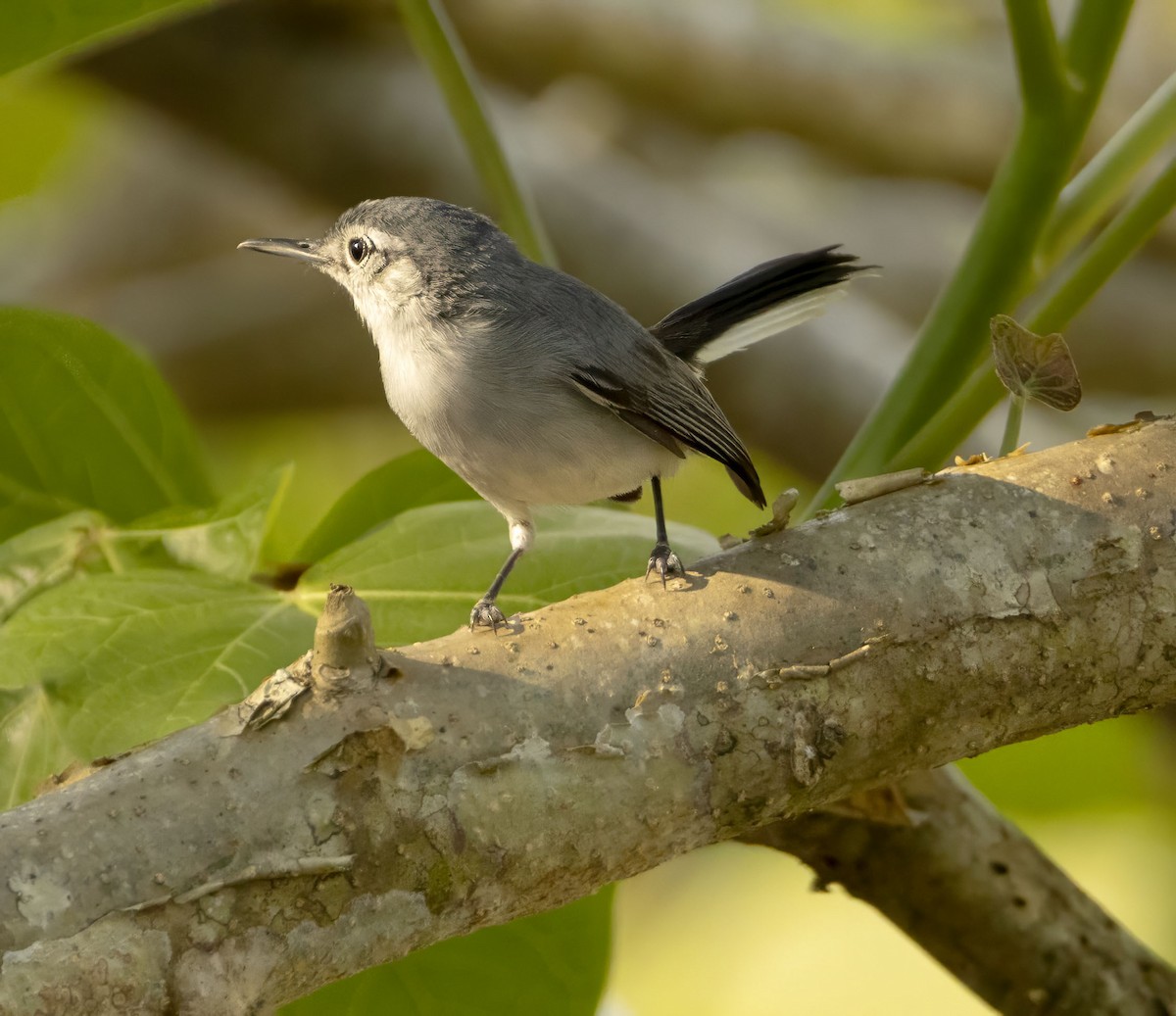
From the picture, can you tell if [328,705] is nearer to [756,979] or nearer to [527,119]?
[756,979]

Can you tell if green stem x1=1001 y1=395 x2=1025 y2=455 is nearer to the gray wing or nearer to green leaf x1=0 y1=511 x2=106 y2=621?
the gray wing

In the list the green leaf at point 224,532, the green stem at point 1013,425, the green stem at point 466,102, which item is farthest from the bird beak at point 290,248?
the green stem at point 1013,425

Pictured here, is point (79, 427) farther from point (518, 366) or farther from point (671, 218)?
point (671, 218)

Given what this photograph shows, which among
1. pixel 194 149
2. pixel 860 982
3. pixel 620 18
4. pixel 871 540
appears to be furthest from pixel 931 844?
pixel 194 149

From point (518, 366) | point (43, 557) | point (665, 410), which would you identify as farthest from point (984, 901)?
point (43, 557)

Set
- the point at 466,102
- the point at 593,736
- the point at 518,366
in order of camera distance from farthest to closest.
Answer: the point at 466,102, the point at 518,366, the point at 593,736

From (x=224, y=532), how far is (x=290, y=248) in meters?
0.46

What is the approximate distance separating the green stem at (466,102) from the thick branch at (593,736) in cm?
67

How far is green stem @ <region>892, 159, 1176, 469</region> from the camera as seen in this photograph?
1.20 metres

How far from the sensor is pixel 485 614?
1.06 metres

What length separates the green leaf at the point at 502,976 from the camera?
3.72 feet

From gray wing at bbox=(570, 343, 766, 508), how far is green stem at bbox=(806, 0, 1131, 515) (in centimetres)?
10

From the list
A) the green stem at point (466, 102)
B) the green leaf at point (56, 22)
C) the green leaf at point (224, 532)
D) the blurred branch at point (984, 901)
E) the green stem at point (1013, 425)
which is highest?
the green leaf at point (56, 22)

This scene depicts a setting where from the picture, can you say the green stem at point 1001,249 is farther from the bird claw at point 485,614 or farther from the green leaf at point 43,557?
the green leaf at point 43,557
